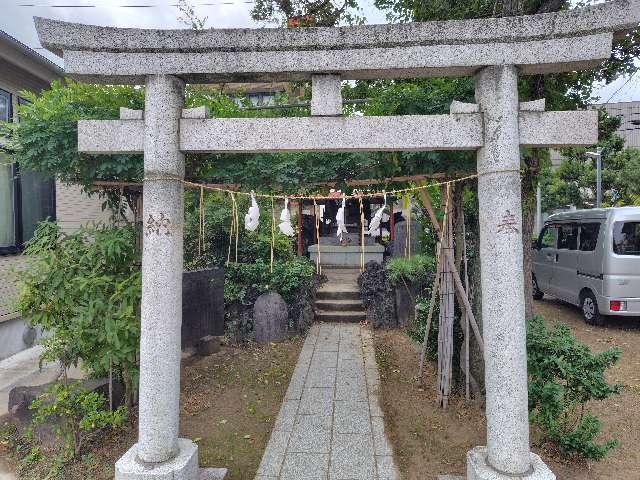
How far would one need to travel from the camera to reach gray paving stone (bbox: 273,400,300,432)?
18.6 feet

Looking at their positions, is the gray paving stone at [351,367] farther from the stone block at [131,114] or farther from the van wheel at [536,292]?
the van wheel at [536,292]

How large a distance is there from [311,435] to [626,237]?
879cm

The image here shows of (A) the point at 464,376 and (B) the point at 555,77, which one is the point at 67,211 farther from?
(B) the point at 555,77

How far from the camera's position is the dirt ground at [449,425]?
15.7 ft

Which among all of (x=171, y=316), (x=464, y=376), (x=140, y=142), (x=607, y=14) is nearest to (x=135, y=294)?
(x=171, y=316)

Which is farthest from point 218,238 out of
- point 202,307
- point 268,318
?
point 268,318

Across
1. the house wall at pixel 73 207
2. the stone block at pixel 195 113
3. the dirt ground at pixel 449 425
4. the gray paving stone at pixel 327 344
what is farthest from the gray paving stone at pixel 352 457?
the house wall at pixel 73 207

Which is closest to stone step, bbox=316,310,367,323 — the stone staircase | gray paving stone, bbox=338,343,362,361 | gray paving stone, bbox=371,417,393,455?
the stone staircase

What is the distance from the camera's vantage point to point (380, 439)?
529 centimetres

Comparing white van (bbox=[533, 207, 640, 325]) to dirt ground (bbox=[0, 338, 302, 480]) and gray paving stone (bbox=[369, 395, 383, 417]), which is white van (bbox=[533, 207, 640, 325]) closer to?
gray paving stone (bbox=[369, 395, 383, 417])

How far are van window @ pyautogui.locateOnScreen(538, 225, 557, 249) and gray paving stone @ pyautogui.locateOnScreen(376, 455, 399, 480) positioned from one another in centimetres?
1056

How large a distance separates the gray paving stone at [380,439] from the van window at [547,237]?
9.85m

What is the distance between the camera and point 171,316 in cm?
420

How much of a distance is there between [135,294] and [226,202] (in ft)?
18.7
